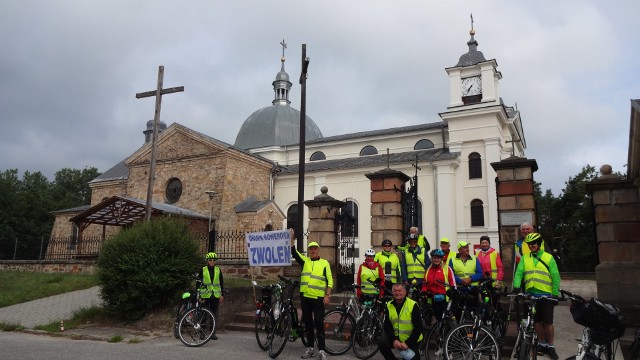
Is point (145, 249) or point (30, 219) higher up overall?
point (30, 219)

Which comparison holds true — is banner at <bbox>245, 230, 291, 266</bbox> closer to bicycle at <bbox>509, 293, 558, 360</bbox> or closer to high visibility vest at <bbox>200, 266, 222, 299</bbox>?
high visibility vest at <bbox>200, 266, 222, 299</bbox>

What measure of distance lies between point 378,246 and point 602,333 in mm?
7229

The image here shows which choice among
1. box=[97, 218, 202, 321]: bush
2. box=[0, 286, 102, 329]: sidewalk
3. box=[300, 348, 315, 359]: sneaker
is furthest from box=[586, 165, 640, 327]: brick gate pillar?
box=[0, 286, 102, 329]: sidewalk

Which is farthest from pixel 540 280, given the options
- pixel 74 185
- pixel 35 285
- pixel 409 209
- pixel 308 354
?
pixel 74 185

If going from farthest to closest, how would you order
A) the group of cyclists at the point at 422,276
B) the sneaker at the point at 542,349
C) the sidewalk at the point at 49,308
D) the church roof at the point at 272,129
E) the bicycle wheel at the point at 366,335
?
the church roof at the point at 272,129 → the sidewalk at the point at 49,308 → the bicycle wheel at the point at 366,335 → the group of cyclists at the point at 422,276 → the sneaker at the point at 542,349

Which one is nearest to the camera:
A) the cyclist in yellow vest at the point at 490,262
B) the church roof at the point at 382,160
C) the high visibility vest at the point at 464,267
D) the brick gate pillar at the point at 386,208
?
the high visibility vest at the point at 464,267

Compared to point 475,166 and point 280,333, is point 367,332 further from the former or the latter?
point 475,166

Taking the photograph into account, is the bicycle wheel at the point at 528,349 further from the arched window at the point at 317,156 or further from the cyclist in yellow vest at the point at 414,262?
the arched window at the point at 317,156

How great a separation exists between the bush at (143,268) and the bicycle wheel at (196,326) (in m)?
2.12

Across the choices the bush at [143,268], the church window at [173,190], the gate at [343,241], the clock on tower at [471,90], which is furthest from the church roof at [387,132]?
the bush at [143,268]

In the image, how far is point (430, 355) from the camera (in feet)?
23.0

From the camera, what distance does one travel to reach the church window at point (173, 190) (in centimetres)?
2911

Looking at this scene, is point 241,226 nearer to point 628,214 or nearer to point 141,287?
point 141,287

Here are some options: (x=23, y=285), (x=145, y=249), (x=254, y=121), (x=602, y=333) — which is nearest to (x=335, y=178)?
(x=254, y=121)
